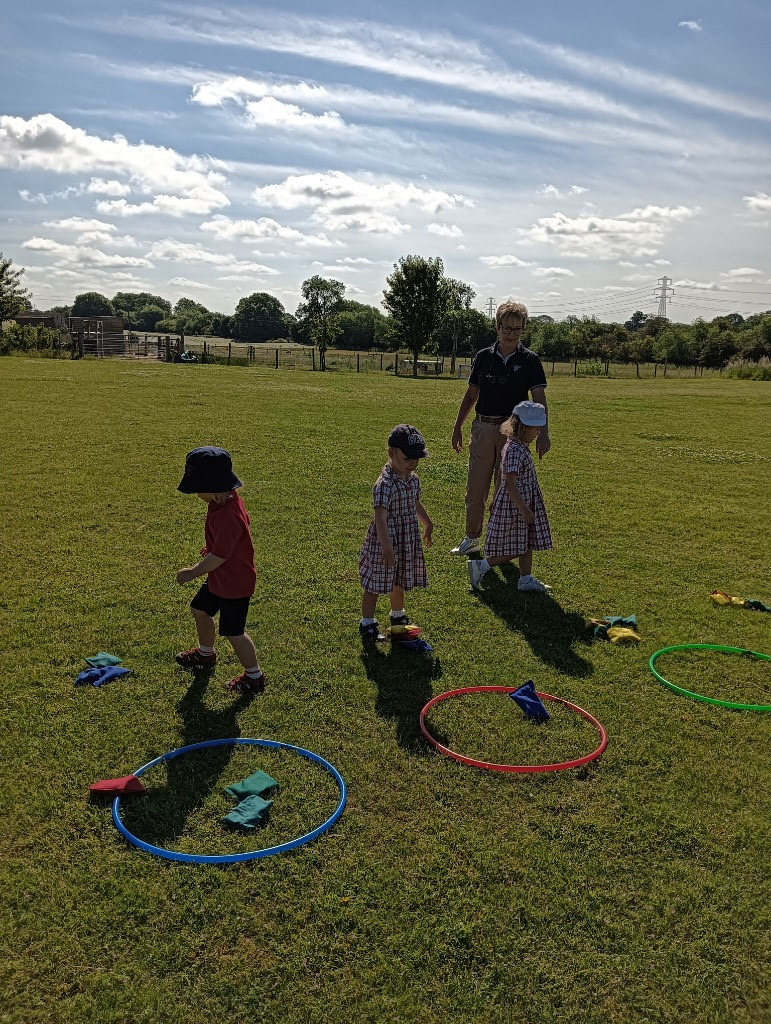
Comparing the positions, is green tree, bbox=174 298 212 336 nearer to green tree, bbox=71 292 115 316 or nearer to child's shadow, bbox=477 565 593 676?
green tree, bbox=71 292 115 316

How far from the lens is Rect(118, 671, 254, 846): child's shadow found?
341 centimetres

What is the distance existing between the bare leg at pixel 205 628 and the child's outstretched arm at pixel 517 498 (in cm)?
273

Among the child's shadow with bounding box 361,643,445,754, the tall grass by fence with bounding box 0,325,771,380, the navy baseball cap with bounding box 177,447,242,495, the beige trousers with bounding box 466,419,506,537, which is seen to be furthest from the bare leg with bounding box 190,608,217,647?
the tall grass by fence with bounding box 0,325,771,380

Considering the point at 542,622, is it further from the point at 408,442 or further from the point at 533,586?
the point at 408,442

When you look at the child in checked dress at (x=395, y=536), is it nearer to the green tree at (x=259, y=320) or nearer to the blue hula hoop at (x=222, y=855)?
the blue hula hoop at (x=222, y=855)

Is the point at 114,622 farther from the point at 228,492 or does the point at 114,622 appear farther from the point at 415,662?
the point at 415,662

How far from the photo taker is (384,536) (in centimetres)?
514

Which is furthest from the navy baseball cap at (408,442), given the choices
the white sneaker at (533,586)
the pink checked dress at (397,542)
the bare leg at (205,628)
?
the white sneaker at (533,586)

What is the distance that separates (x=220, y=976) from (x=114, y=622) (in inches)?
137

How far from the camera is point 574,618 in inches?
239

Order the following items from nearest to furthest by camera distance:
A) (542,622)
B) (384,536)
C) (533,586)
→ (384,536)
(542,622)
(533,586)

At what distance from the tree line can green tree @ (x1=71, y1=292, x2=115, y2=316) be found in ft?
0.72

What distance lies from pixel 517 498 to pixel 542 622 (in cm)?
106

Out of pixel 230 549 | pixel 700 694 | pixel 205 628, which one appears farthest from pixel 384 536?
pixel 700 694
